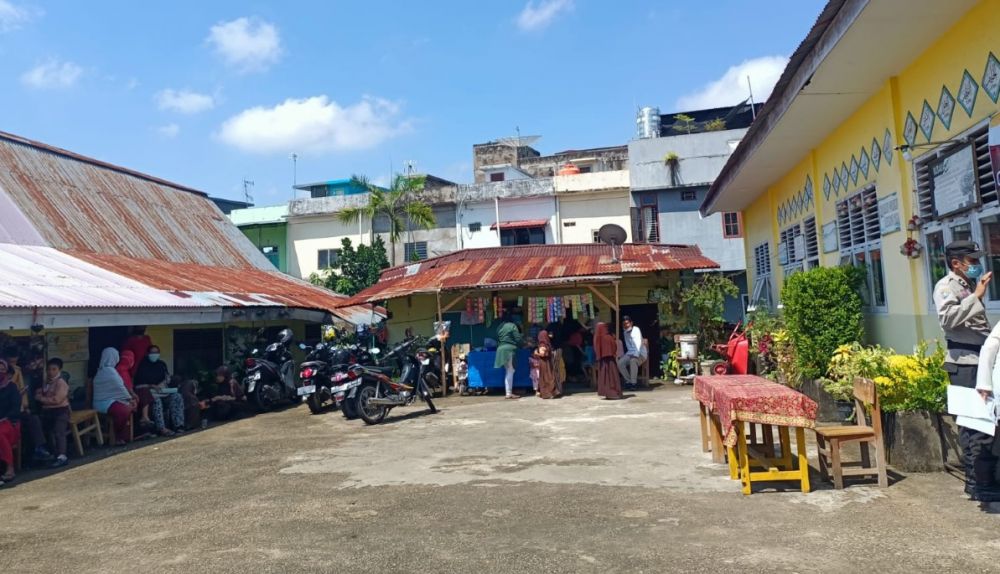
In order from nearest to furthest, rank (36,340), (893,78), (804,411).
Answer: (804,411), (893,78), (36,340)

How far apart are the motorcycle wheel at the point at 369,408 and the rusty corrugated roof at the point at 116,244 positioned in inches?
117

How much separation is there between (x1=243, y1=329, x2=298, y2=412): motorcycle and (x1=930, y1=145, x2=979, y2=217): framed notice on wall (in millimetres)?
10672

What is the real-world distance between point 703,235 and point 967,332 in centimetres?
1959

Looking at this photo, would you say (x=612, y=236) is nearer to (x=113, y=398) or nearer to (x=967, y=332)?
(x=113, y=398)

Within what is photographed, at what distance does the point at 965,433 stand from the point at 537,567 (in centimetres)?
326

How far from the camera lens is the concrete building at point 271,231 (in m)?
29.7

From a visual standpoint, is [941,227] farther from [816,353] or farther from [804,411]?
[804,411]

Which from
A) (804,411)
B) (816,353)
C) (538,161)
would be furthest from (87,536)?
(538,161)

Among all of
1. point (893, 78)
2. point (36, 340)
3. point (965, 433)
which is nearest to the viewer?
point (965, 433)

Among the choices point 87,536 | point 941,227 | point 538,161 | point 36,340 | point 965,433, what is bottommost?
point 87,536

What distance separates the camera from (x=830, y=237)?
1010 cm

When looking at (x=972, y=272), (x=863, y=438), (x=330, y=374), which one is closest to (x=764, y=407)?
(x=863, y=438)

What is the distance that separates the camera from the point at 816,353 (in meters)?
8.48

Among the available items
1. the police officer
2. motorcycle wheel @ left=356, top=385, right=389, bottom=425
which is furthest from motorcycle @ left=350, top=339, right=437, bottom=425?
the police officer
